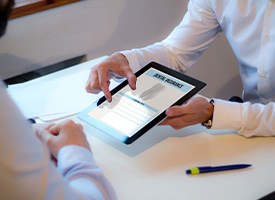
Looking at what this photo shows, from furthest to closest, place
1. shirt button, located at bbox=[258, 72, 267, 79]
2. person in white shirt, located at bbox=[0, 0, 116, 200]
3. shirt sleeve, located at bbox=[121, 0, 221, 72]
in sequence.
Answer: shirt sleeve, located at bbox=[121, 0, 221, 72], shirt button, located at bbox=[258, 72, 267, 79], person in white shirt, located at bbox=[0, 0, 116, 200]

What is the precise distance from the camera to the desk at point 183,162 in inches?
34.2

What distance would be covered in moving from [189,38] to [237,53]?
159mm

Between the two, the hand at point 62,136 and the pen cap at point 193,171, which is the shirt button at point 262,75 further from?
the hand at point 62,136

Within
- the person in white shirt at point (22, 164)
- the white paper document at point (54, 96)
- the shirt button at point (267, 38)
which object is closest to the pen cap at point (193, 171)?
the person in white shirt at point (22, 164)

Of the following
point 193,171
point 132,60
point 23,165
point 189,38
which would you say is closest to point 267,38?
point 189,38

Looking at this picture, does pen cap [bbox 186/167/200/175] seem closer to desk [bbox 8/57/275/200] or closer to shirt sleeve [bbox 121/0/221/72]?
desk [bbox 8/57/275/200]

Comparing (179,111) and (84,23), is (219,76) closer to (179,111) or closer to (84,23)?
(84,23)

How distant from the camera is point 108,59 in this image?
123cm

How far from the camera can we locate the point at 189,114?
103cm

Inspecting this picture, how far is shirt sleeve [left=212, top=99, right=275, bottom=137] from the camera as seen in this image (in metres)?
1.02

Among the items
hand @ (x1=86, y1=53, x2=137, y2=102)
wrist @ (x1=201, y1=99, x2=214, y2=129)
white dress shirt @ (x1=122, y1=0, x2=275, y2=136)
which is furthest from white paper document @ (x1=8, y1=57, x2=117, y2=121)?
wrist @ (x1=201, y1=99, x2=214, y2=129)

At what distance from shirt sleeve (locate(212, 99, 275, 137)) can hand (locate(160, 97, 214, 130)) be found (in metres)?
0.02

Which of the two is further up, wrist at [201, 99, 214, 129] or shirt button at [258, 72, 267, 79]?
shirt button at [258, 72, 267, 79]

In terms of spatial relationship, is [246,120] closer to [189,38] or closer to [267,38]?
[267,38]
